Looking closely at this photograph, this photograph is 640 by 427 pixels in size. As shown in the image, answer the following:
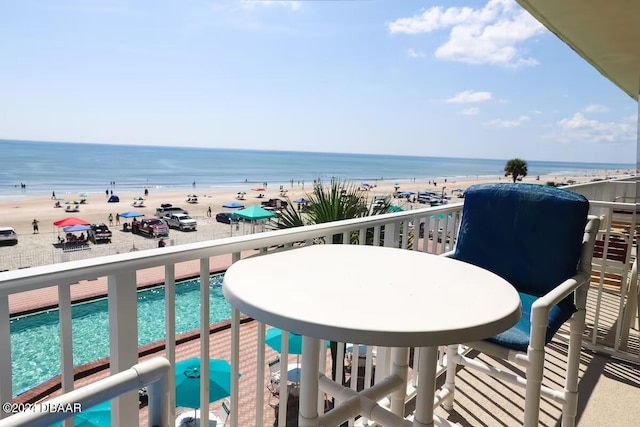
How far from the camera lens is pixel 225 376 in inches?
167

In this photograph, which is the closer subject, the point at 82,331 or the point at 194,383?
the point at 194,383

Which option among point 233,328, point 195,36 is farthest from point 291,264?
point 195,36

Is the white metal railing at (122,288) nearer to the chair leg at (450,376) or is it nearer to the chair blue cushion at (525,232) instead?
the chair blue cushion at (525,232)

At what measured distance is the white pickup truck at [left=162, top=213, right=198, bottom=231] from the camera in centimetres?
1719

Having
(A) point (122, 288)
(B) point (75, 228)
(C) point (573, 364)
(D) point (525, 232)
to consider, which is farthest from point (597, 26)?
(B) point (75, 228)

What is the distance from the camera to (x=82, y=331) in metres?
8.44

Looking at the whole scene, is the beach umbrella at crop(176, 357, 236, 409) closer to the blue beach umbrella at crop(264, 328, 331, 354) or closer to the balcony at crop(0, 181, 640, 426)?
the blue beach umbrella at crop(264, 328, 331, 354)

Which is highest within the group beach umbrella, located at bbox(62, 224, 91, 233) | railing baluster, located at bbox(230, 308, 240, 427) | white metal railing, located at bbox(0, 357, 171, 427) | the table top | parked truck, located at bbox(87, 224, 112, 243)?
the table top

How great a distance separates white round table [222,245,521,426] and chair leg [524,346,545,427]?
34cm

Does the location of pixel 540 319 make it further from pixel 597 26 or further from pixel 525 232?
pixel 597 26

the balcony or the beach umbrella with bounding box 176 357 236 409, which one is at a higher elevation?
the balcony

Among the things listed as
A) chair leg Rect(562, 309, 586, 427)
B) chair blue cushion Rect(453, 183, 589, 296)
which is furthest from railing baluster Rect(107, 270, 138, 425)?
chair leg Rect(562, 309, 586, 427)

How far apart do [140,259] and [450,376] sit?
1.80 meters

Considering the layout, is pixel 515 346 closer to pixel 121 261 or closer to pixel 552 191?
pixel 552 191
